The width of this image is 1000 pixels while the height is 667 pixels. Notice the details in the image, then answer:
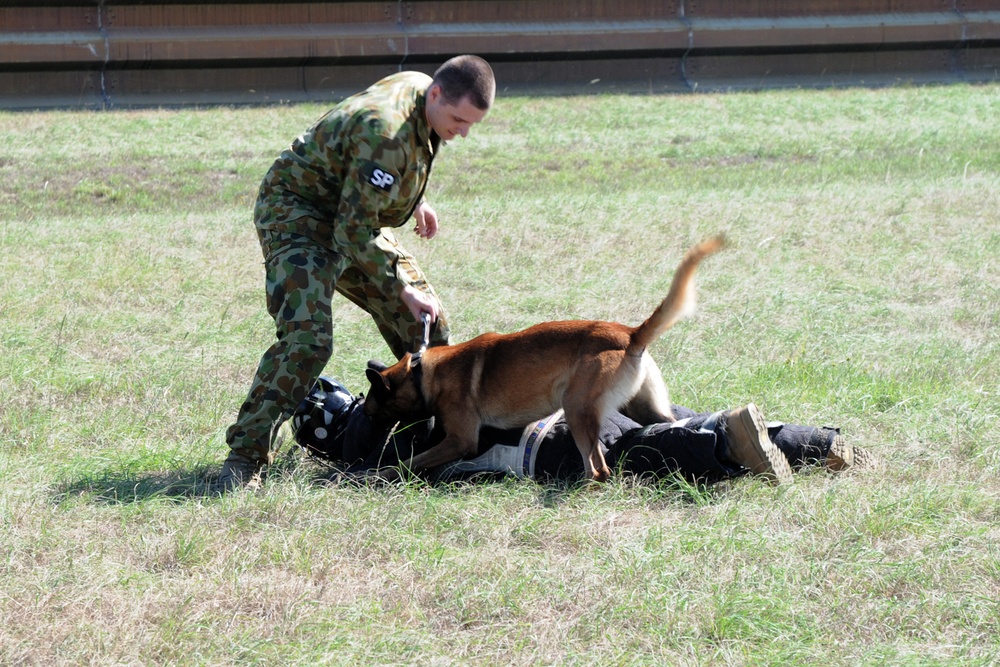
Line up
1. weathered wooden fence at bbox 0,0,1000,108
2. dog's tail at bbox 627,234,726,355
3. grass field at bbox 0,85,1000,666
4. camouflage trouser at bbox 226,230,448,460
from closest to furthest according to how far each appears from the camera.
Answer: grass field at bbox 0,85,1000,666 < dog's tail at bbox 627,234,726,355 < camouflage trouser at bbox 226,230,448,460 < weathered wooden fence at bbox 0,0,1000,108

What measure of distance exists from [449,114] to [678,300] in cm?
125

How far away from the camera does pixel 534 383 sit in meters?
4.87

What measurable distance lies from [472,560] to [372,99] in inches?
83.7

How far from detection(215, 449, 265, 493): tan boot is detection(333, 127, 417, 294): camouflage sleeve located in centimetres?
98

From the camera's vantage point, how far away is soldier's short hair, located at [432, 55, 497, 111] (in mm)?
4672

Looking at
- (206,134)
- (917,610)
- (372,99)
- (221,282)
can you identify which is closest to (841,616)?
(917,610)

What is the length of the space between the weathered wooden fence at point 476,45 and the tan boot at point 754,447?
39.2ft

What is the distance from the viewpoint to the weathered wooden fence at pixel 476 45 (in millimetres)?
14727

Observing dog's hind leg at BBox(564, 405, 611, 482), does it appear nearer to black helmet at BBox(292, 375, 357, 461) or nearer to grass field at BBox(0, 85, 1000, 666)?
grass field at BBox(0, 85, 1000, 666)

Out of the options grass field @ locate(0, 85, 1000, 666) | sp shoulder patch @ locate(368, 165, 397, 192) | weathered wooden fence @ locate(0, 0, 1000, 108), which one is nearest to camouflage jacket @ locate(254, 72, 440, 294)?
sp shoulder patch @ locate(368, 165, 397, 192)

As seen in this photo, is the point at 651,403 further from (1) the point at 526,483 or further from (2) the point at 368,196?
(2) the point at 368,196

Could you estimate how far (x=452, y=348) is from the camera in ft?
17.0

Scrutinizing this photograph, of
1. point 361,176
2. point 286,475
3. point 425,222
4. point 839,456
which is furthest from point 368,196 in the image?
point 839,456

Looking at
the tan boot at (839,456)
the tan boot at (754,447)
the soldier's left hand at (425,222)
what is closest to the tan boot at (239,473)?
the soldier's left hand at (425,222)
